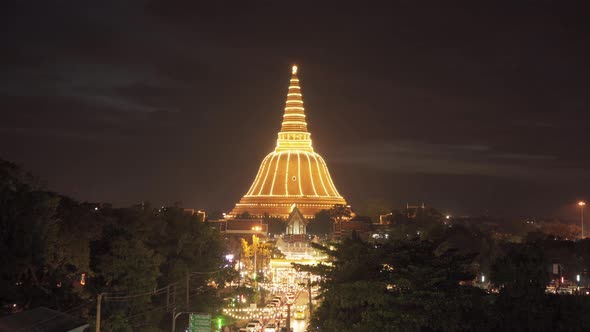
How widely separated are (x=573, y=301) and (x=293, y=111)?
85.0 meters

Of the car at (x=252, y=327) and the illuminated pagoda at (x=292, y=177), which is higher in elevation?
the illuminated pagoda at (x=292, y=177)

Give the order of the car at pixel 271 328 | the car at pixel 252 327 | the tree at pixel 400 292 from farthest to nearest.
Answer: the car at pixel 271 328
the car at pixel 252 327
the tree at pixel 400 292

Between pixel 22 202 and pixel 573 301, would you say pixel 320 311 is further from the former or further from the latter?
pixel 22 202

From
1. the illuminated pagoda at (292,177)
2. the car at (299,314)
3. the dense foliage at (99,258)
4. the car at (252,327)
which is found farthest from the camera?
the illuminated pagoda at (292,177)

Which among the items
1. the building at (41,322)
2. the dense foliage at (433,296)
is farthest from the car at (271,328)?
the building at (41,322)

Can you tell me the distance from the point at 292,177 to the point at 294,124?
5960mm

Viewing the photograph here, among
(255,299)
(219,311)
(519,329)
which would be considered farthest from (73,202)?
(255,299)

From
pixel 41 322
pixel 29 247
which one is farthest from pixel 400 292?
pixel 29 247

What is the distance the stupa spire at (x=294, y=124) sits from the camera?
361 ft

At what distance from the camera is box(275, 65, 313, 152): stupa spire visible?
11012 centimetres

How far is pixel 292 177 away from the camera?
109875 mm

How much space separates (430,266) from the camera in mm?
25219

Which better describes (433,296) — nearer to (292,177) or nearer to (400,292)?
(400,292)

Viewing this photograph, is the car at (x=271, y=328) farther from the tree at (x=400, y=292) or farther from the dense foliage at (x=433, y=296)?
the tree at (x=400, y=292)
